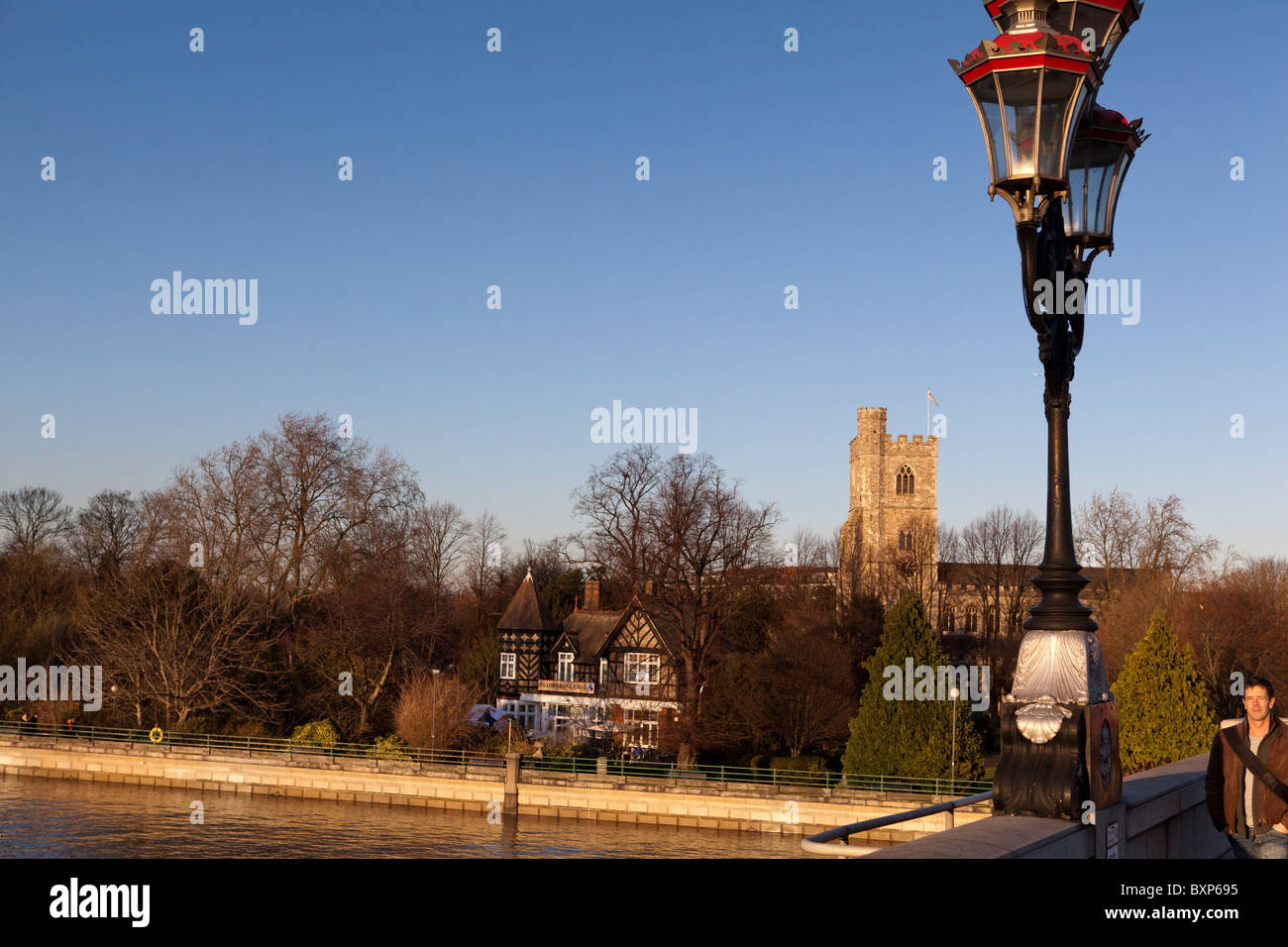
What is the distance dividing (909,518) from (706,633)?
5487 cm

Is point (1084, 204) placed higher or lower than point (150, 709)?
higher

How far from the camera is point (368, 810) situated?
3950 cm

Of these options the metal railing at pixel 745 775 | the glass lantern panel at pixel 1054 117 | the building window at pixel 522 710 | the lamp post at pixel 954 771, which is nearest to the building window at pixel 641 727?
the metal railing at pixel 745 775

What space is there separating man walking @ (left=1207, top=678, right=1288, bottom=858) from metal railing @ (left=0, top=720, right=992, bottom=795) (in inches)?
1102

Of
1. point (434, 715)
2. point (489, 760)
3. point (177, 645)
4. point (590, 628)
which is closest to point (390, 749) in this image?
point (434, 715)

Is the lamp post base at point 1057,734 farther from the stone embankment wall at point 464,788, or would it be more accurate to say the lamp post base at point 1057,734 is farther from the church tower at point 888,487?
→ the church tower at point 888,487

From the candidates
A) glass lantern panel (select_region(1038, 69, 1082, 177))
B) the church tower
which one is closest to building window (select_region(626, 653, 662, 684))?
the church tower

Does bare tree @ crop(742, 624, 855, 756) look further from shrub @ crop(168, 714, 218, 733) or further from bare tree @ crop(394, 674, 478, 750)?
shrub @ crop(168, 714, 218, 733)

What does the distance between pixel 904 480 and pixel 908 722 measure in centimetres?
6174

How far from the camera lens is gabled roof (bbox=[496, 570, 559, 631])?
58.9 metres

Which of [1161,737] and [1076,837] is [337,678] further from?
[1076,837]

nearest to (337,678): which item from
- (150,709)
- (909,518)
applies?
(150,709)

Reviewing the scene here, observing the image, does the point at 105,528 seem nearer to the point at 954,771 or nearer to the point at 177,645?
the point at 177,645

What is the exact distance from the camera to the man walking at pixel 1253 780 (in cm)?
650
